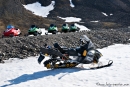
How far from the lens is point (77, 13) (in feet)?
319

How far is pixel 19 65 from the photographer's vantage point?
18000mm

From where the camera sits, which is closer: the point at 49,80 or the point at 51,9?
the point at 49,80

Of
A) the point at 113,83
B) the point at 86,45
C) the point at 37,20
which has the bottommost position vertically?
the point at 113,83

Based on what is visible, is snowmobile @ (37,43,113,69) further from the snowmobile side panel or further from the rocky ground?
the rocky ground

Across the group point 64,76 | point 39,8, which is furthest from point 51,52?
point 39,8

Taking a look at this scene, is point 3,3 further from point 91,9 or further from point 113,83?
point 113,83

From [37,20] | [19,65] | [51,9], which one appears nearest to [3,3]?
[37,20]

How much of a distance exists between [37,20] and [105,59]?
5305 centimetres

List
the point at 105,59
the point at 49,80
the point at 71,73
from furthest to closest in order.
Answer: the point at 105,59 < the point at 71,73 < the point at 49,80

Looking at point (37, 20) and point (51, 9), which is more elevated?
point (51, 9)

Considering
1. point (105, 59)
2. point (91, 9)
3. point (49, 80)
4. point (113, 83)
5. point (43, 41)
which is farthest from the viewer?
point (91, 9)

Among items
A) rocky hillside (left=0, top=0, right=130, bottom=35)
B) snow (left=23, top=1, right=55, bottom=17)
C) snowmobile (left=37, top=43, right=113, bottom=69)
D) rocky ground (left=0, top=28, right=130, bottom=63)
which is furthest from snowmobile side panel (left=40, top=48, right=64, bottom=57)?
snow (left=23, top=1, right=55, bottom=17)

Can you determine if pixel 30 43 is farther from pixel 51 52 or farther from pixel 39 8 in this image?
pixel 39 8

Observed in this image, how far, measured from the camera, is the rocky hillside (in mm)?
66312
